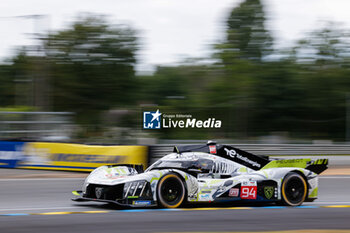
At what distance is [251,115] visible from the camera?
1752 inches

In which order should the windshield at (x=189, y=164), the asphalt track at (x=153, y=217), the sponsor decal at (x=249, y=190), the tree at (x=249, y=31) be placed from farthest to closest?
1. the tree at (x=249, y=31)
2. the sponsor decal at (x=249, y=190)
3. the windshield at (x=189, y=164)
4. the asphalt track at (x=153, y=217)

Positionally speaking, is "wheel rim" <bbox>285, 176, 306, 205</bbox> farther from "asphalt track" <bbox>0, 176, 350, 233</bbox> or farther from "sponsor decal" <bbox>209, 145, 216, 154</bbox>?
"sponsor decal" <bbox>209, 145, 216, 154</bbox>

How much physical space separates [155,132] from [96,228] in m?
19.9

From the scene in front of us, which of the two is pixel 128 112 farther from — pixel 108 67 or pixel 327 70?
pixel 327 70

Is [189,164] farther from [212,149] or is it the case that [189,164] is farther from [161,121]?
[161,121]

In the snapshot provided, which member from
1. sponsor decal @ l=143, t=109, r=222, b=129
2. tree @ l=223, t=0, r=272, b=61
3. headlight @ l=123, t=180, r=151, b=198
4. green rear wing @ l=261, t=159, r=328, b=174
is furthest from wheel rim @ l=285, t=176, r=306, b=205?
tree @ l=223, t=0, r=272, b=61

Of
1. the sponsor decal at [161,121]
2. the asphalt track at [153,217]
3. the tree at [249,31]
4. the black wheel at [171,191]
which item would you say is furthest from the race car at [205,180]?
the tree at [249,31]

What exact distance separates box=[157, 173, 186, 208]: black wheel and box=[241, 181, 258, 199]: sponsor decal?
1.13 m

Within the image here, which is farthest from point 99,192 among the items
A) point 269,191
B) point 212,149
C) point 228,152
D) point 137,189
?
point 269,191

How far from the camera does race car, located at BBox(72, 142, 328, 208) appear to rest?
29.6ft

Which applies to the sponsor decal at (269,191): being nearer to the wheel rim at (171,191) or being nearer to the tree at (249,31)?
the wheel rim at (171,191)

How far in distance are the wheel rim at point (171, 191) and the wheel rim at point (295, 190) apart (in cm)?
212

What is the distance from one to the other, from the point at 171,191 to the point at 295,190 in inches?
96.5

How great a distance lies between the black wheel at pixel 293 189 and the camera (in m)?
10.1
